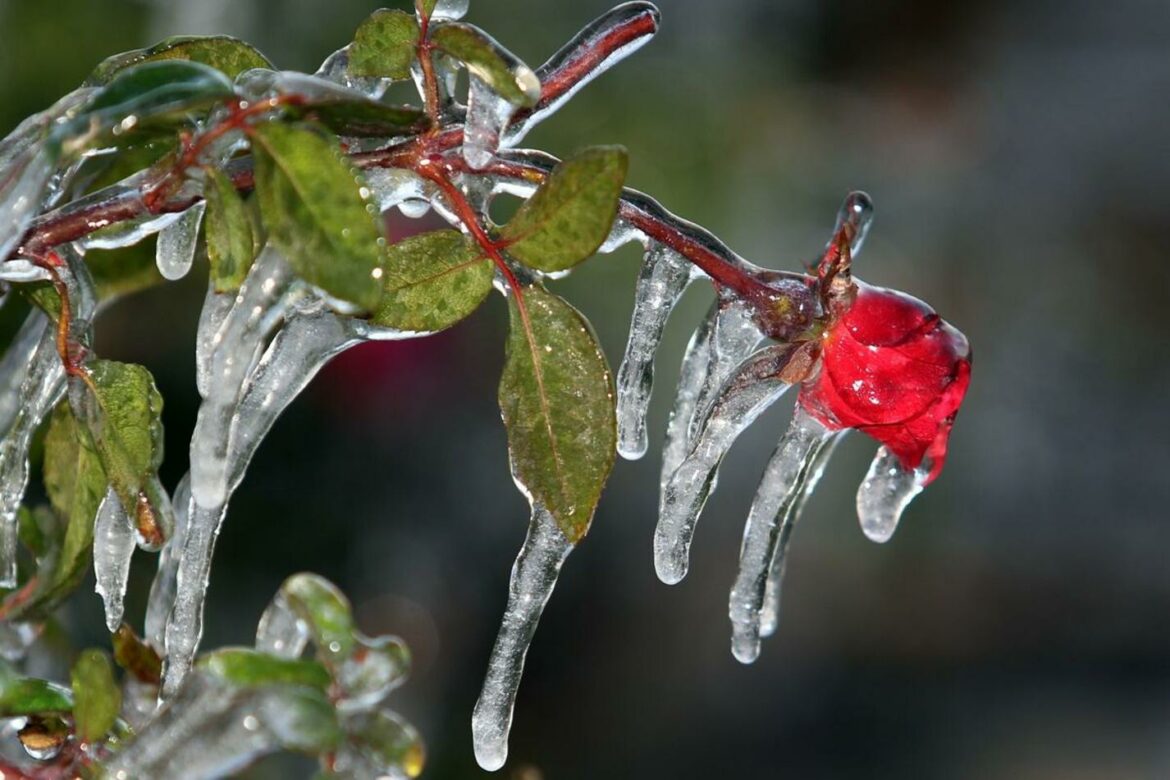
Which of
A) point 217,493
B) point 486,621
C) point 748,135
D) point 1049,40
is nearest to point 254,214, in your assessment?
point 217,493

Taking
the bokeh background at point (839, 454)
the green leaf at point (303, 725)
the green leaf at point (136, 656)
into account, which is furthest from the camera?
the bokeh background at point (839, 454)

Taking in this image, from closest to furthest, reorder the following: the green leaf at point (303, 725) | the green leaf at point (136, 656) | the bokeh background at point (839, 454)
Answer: the green leaf at point (303, 725)
the green leaf at point (136, 656)
the bokeh background at point (839, 454)

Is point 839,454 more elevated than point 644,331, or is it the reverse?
point 644,331

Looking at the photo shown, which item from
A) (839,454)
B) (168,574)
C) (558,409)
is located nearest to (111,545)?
(168,574)

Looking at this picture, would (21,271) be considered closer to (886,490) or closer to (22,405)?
(22,405)

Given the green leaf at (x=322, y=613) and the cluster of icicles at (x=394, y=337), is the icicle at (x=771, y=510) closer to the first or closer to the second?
the cluster of icicles at (x=394, y=337)

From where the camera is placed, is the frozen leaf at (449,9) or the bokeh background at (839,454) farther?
the bokeh background at (839,454)

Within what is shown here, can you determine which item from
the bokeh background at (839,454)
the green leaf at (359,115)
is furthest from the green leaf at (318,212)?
the bokeh background at (839,454)
